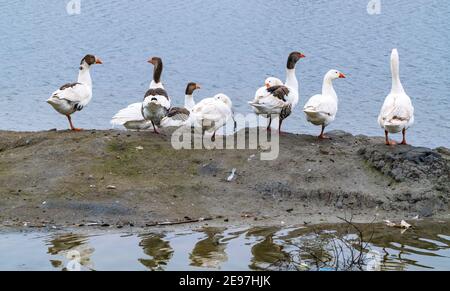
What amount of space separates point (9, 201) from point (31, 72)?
1131cm

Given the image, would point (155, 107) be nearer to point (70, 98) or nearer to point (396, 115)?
point (70, 98)

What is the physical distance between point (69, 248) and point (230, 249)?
181 centimetres

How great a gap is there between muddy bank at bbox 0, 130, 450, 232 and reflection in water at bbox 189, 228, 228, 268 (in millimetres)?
668

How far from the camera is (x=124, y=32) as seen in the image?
2438cm

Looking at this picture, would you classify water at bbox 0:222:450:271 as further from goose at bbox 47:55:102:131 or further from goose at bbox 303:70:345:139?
goose at bbox 47:55:102:131

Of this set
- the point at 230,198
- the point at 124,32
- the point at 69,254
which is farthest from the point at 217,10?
the point at 69,254

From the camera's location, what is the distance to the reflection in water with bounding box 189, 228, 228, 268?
8.51 m

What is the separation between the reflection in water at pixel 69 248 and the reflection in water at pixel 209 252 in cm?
113

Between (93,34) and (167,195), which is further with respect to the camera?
(93,34)

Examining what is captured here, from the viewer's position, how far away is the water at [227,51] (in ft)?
60.0

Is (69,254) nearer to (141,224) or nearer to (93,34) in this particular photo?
(141,224)
